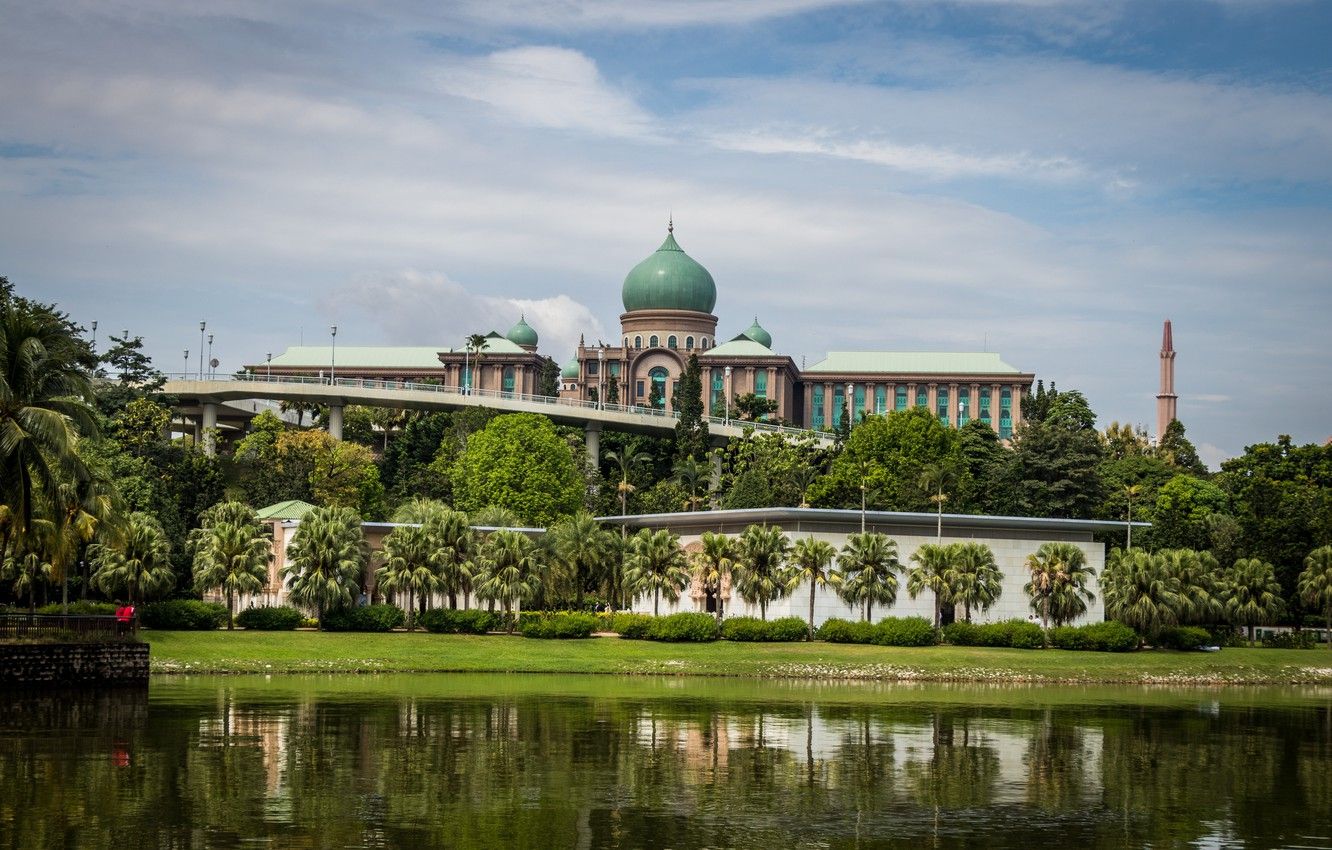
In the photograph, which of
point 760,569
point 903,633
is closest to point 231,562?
point 760,569

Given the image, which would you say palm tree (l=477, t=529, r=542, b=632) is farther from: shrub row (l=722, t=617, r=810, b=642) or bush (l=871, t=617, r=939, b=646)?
bush (l=871, t=617, r=939, b=646)

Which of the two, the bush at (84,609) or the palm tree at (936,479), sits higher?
the palm tree at (936,479)

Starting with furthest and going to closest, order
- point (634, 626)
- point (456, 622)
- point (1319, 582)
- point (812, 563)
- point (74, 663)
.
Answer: point (1319, 582), point (812, 563), point (456, 622), point (634, 626), point (74, 663)

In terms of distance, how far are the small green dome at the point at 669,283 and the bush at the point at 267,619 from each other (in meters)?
117

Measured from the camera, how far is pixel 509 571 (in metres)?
80.7

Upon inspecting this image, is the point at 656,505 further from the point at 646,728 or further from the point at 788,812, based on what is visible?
the point at 788,812

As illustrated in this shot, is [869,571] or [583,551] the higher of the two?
[583,551]

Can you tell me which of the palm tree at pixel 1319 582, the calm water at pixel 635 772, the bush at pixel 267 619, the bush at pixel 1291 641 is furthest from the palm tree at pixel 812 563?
the palm tree at pixel 1319 582

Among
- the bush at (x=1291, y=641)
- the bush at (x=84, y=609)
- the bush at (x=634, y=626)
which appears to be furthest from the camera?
the bush at (x=1291, y=641)

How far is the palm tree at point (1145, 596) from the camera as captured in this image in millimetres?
81188

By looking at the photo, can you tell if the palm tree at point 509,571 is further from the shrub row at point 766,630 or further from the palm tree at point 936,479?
the palm tree at point 936,479

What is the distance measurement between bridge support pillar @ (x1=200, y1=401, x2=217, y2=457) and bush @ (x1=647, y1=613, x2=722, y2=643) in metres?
59.9

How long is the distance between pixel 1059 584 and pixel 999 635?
5361 mm

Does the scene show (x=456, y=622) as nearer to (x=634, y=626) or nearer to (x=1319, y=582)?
(x=634, y=626)
